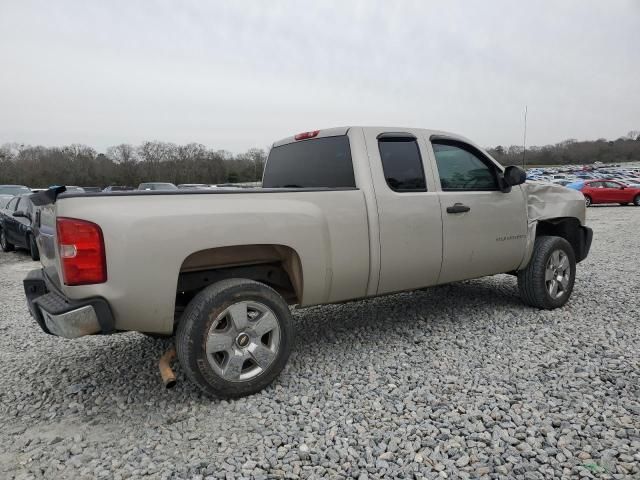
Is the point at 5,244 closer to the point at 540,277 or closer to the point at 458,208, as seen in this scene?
the point at 458,208

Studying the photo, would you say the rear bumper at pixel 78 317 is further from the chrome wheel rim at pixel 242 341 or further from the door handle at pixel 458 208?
the door handle at pixel 458 208

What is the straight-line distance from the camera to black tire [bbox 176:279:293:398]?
283 cm

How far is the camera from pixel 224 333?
2963 millimetres

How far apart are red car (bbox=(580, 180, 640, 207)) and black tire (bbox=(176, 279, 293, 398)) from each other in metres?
27.3

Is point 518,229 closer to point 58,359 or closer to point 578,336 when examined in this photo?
point 578,336

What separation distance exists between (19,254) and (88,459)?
448 inches

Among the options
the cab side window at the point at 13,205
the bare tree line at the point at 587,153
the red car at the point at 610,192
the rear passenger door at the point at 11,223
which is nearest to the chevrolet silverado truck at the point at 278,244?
the rear passenger door at the point at 11,223

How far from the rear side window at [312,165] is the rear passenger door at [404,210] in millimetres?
230

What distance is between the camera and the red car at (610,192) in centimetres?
2523

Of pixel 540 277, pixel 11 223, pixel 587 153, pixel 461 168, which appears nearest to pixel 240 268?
pixel 461 168

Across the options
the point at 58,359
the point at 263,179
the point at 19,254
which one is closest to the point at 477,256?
the point at 263,179

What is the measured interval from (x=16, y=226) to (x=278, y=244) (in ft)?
35.5

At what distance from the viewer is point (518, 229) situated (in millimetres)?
4574

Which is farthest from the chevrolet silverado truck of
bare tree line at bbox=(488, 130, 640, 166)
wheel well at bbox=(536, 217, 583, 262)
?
bare tree line at bbox=(488, 130, 640, 166)
